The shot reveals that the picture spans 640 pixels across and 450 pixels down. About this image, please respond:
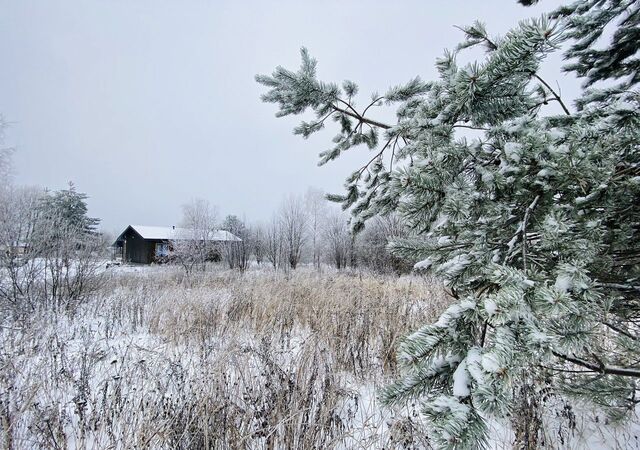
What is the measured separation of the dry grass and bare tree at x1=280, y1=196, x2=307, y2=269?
45.2 ft

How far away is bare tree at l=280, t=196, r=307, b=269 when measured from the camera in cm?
1834

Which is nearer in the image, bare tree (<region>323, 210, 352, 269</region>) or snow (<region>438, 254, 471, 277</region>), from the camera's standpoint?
snow (<region>438, 254, 471, 277</region>)

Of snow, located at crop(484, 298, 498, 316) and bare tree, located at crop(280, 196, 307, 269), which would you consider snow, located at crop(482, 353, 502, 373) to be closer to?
snow, located at crop(484, 298, 498, 316)

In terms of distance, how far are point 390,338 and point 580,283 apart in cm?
283

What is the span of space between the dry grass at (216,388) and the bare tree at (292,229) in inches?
543

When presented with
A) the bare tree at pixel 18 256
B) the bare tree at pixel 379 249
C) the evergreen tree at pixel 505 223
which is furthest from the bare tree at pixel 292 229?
the evergreen tree at pixel 505 223

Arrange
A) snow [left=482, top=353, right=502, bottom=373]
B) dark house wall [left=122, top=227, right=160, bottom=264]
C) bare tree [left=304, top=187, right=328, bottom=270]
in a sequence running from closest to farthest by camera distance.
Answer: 1. snow [left=482, top=353, right=502, bottom=373]
2. bare tree [left=304, top=187, right=328, bottom=270]
3. dark house wall [left=122, top=227, right=160, bottom=264]

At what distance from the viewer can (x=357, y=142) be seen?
2301mm


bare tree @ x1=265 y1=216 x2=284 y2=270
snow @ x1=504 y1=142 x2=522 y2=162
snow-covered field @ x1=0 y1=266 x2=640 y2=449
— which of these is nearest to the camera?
snow @ x1=504 y1=142 x2=522 y2=162

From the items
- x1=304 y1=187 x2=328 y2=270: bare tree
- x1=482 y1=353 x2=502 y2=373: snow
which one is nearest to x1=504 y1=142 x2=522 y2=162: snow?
x1=482 y1=353 x2=502 y2=373: snow

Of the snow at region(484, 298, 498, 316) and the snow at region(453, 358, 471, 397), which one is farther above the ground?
the snow at region(484, 298, 498, 316)

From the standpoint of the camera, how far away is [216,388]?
194cm

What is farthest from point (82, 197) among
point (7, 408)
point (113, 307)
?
point (7, 408)

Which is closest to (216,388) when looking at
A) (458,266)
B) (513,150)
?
(458,266)
